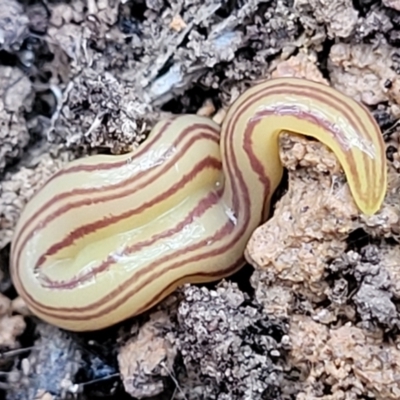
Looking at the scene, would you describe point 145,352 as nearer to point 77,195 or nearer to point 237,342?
point 237,342

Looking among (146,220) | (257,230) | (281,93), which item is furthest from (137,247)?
(281,93)

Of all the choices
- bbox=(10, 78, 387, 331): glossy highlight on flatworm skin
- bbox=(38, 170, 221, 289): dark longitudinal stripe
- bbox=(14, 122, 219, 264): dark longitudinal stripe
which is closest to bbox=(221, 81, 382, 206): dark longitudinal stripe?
bbox=(10, 78, 387, 331): glossy highlight on flatworm skin

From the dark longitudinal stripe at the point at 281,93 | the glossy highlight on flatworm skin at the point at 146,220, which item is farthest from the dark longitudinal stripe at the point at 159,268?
the dark longitudinal stripe at the point at 281,93

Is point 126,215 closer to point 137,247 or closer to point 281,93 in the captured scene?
point 137,247

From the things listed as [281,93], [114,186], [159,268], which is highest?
[281,93]

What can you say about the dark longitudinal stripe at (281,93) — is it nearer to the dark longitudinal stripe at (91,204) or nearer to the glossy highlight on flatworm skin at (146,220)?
the glossy highlight on flatworm skin at (146,220)

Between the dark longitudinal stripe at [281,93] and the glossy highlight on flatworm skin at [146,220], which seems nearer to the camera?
the dark longitudinal stripe at [281,93]
